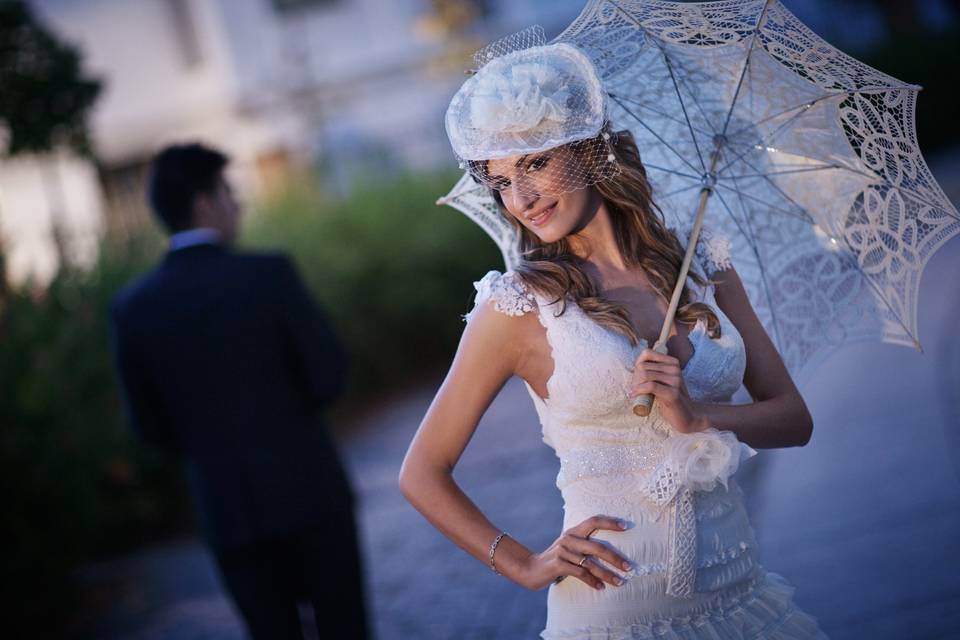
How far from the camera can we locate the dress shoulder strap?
2893mm

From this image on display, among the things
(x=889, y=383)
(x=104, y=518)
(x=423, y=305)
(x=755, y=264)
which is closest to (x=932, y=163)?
(x=423, y=305)

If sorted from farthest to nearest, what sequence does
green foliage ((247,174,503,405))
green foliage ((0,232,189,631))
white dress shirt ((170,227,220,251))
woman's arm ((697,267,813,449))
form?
green foliage ((247,174,503,405)) < green foliage ((0,232,189,631)) < white dress shirt ((170,227,220,251)) < woman's arm ((697,267,813,449))

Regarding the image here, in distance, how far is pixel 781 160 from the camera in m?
3.46

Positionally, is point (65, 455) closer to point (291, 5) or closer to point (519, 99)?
point (519, 99)

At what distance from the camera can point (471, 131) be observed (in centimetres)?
292

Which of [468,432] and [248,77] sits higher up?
[468,432]

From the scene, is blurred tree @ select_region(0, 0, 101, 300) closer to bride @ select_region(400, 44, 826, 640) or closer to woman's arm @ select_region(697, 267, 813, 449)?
bride @ select_region(400, 44, 826, 640)

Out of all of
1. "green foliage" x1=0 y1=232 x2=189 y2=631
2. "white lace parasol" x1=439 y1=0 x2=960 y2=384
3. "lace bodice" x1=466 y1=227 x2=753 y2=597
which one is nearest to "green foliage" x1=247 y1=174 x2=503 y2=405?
"green foliage" x1=0 y1=232 x2=189 y2=631

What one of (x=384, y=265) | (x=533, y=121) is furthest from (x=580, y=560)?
(x=384, y=265)

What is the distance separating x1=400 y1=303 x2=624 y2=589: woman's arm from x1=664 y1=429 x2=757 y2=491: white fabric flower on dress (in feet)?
0.67

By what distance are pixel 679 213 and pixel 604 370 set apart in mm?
824

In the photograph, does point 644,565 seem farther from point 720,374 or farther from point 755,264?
point 755,264

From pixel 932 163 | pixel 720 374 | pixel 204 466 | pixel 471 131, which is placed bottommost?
pixel 932 163

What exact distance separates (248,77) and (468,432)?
78.8ft
